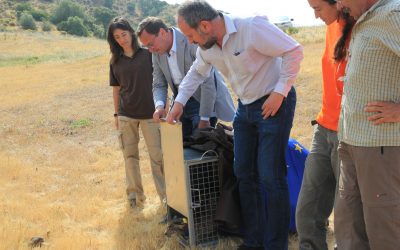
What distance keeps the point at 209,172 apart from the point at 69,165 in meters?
4.15

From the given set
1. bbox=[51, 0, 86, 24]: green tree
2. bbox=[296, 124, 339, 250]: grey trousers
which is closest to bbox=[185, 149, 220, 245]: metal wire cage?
bbox=[296, 124, 339, 250]: grey trousers

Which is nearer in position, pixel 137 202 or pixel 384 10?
pixel 384 10

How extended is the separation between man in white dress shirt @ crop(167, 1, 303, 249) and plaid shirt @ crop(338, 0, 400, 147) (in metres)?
0.77

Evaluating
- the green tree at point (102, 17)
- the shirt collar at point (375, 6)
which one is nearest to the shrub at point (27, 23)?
the green tree at point (102, 17)

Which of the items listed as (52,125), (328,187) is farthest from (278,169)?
(52,125)

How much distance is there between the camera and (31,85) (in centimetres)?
2088

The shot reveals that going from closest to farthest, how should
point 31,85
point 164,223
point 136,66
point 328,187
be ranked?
point 328,187
point 164,223
point 136,66
point 31,85

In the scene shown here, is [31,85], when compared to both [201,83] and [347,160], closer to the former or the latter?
[201,83]

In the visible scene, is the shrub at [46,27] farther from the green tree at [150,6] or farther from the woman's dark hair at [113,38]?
the woman's dark hair at [113,38]

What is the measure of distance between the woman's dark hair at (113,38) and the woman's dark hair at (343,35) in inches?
94.6

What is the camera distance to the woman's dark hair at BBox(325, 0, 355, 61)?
2711 millimetres

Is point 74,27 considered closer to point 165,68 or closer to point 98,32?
point 98,32

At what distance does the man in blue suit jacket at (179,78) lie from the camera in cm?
406

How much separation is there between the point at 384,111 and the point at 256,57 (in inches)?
43.5
